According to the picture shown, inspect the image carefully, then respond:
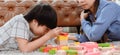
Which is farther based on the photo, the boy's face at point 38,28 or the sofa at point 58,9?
the sofa at point 58,9

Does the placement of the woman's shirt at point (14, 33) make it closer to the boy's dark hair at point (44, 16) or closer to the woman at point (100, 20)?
the boy's dark hair at point (44, 16)

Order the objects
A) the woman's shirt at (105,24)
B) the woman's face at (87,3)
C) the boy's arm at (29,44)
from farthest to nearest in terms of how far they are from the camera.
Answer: the woman's face at (87,3)
the woman's shirt at (105,24)
the boy's arm at (29,44)

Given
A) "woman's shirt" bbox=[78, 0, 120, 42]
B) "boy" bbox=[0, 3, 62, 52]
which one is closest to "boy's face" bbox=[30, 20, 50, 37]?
"boy" bbox=[0, 3, 62, 52]

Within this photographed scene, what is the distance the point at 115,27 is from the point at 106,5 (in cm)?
20

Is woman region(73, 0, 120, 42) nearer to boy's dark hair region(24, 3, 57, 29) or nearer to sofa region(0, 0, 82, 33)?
boy's dark hair region(24, 3, 57, 29)

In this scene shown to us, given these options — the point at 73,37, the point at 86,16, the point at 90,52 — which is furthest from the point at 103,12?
the point at 90,52

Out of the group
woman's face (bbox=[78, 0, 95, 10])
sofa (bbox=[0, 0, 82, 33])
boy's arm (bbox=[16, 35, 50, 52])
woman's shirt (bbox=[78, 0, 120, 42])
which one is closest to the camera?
boy's arm (bbox=[16, 35, 50, 52])

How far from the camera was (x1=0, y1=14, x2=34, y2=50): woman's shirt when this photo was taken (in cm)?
196

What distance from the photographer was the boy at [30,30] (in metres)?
1.95

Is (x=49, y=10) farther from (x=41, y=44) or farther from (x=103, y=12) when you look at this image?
(x=103, y=12)

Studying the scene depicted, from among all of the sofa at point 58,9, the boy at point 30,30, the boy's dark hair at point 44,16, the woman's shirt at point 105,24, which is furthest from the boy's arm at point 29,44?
the sofa at point 58,9

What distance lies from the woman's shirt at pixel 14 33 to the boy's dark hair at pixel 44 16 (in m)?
0.06

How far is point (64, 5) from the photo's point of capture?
3688 mm

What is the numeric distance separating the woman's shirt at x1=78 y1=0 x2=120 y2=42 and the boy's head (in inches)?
15.7
